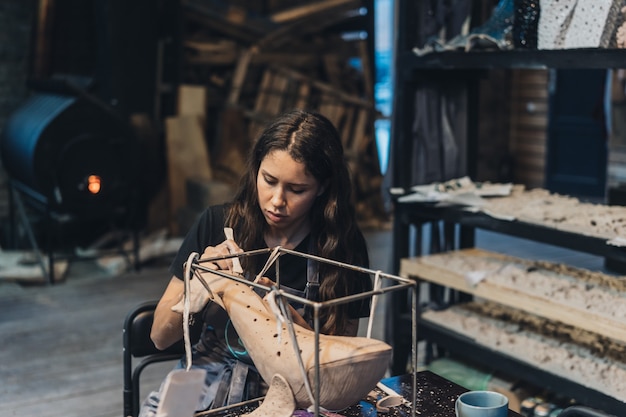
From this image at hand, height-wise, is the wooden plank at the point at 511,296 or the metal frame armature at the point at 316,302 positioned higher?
the metal frame armature at the point at 316,302

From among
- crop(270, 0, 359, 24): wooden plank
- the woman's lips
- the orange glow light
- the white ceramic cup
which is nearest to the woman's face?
the woman's lips

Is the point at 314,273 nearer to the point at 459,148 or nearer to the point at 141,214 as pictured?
the point at 459,148

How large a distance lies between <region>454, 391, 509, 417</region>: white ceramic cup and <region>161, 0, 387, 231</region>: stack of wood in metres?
5.26

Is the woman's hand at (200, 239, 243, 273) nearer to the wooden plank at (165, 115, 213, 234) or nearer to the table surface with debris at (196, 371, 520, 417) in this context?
the table surface with debris at (196, 371, 520, 417)

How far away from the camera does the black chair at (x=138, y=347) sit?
2172 mm

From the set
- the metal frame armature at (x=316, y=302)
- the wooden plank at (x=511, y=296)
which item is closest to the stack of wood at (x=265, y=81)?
the wooden plank at (x=511, y=296)

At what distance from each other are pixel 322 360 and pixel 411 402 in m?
0.41

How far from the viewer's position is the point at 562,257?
6.21 meters

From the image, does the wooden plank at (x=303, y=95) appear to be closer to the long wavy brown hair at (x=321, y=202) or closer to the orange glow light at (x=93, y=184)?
the orange glow light at (x=93, y=184)

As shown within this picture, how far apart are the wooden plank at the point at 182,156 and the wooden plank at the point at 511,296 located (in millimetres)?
3437

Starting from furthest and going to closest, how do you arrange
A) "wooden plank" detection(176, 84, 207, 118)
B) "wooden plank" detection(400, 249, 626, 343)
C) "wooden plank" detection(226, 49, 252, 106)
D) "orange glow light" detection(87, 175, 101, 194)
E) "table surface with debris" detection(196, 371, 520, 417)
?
"wooden plank" detection(226, 49, 252, 106) → "wooden plank" detection(176, 84, 207, 118) → "orange glow light" detection(87, 175, 101, 194) → "wooden plank" detection(400, 249, 626, 343) → "table surface with debris" detection(196, 371, 520, 417)

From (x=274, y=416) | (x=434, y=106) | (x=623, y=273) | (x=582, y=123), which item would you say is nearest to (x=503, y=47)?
(x=434, y=106)

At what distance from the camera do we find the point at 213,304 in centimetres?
195

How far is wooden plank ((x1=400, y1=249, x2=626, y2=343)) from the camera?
8.68 feet
